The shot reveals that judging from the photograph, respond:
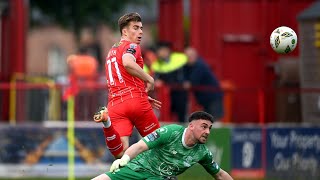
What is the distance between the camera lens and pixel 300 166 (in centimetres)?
2041

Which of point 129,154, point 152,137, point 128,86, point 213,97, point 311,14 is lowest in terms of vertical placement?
point 129,154

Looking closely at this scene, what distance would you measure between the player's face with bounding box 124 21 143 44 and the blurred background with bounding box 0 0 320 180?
14.8 ft

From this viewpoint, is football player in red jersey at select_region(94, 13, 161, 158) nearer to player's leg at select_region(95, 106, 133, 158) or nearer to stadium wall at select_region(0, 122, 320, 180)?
player's leg at select_region(95, 106, 133, 158)

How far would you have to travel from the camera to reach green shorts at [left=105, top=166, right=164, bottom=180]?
44.3 feet

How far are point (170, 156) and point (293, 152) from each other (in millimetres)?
7301

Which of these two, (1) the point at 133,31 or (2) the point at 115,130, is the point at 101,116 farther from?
(1) the point at 133,31

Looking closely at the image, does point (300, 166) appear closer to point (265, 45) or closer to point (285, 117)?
point (285, 117)

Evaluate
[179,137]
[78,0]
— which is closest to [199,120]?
[179,137]

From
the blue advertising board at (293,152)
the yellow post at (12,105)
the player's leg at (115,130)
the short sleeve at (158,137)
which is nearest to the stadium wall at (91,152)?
the blue advertising board at (293,152)

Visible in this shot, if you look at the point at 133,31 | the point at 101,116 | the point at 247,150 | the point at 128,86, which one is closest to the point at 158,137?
the point at 101,116

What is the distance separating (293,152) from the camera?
20609mm

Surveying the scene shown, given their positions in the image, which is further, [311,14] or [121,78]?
[311,14]

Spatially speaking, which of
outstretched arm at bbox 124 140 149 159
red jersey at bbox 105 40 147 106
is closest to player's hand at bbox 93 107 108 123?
outstretched arm at bbox 124 140 149 159

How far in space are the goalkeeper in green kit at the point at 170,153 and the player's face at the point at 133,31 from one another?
1.46m
